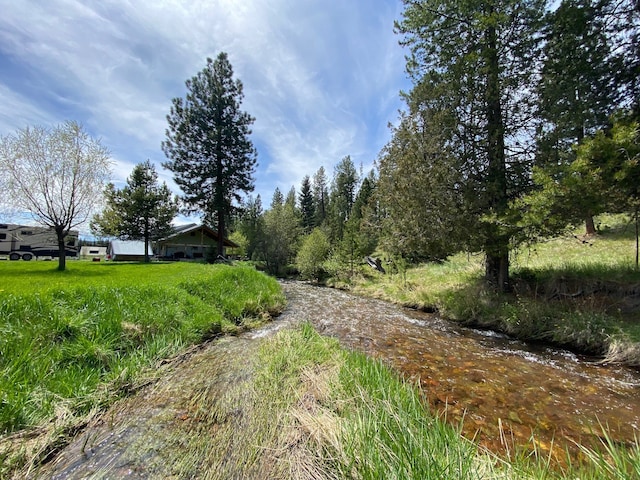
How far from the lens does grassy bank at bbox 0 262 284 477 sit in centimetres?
284

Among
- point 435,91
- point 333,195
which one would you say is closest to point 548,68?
point 435,91

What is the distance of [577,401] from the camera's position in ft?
13.1

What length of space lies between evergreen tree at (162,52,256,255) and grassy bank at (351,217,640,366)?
2091 cm

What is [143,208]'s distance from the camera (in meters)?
25.7

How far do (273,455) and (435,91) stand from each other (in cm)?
1153

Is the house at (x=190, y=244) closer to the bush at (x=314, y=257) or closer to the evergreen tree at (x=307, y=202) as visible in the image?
the bush at (x=314, y=257)

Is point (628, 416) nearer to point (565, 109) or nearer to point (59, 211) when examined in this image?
point (565, 109)

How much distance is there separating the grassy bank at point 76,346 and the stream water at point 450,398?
405 mm

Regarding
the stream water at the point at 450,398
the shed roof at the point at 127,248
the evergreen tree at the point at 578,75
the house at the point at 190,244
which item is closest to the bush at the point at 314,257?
the house at the point at 190,244

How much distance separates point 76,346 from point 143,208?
86.1 feet

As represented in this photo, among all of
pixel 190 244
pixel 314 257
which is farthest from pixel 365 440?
pixel 190 244

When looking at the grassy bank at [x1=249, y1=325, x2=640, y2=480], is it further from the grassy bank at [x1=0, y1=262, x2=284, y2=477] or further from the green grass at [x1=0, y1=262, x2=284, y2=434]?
the green grass at [x1=0, y1=262, x2=284, y2=434]

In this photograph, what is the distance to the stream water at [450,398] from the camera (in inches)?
104

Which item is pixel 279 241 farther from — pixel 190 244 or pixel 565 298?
pixel 565 298
